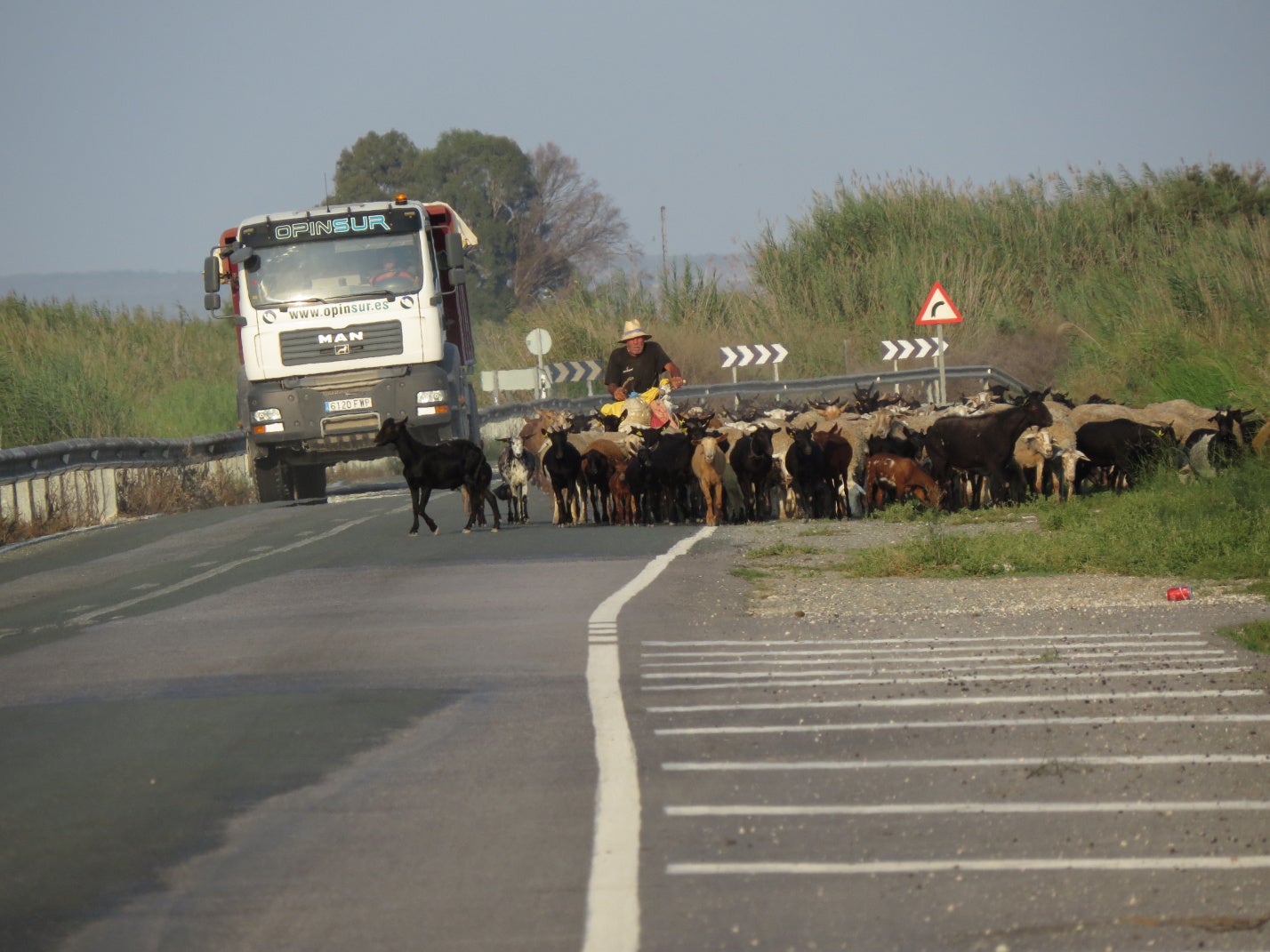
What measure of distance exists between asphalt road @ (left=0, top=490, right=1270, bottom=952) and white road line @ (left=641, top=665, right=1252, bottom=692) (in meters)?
0.03

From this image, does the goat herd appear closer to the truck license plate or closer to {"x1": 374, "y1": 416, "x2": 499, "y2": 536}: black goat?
{"x1": 374, "y1": 416, "x2": 499, "y2": 536}: black goat

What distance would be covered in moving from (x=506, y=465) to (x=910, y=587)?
791 cm

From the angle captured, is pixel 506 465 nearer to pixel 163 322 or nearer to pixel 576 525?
pixel 576 525

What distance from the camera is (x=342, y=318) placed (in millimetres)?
24141

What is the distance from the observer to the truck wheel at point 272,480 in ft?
84.5

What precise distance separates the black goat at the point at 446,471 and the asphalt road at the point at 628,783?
625 centimetres

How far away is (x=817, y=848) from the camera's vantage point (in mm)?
6098

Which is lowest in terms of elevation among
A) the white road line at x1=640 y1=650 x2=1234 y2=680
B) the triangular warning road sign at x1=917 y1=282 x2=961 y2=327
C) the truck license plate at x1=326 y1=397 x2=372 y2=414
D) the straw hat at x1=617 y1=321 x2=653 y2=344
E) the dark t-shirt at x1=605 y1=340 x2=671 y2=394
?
the white road line at x1=640 y1=650 x2=1234 y2=680

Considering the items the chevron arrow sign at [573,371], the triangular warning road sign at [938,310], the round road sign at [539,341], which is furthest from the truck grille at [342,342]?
the round road sign at [539,341]

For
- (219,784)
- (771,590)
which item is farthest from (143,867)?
(771,590)

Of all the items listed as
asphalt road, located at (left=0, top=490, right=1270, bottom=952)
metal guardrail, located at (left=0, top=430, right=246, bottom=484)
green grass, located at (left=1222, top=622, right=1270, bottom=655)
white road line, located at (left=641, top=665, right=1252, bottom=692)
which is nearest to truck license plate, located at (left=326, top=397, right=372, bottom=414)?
metal guardrail, located at (left=0, top=430, right=246, bottom=484)

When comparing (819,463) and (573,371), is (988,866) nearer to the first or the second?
(819,463)

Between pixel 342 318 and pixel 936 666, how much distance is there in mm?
15610

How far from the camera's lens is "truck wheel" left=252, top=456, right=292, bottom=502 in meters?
25.8
